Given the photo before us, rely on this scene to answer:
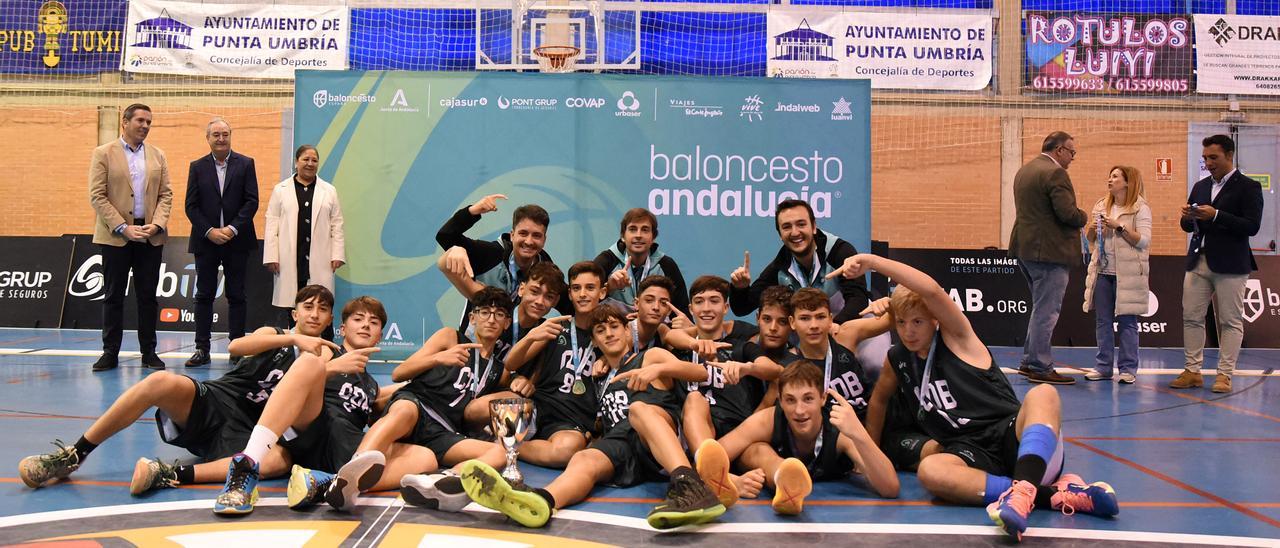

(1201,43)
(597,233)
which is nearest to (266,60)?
(597,233)

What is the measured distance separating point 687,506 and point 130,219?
5.55m

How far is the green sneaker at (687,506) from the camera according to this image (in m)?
3.09

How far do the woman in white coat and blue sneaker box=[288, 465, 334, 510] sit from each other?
404cm

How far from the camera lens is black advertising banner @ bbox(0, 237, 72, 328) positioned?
33.8ft

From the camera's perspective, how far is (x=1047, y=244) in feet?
23.4

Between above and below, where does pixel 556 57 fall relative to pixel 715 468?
above

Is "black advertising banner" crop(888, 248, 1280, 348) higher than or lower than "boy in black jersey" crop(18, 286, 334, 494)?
higher

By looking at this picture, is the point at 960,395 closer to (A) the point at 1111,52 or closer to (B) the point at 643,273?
(B) the point at 643,273

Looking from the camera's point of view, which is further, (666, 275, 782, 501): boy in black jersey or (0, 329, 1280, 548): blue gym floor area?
(666, 275, 782, 501): boy in black jersey

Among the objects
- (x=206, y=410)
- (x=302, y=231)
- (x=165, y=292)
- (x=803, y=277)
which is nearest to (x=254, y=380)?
(x=206, y=410)

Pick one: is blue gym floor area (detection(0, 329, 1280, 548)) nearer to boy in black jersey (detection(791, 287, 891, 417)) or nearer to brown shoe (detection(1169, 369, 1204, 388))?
boy in black jersey (detection(791, 287, 891, 417))

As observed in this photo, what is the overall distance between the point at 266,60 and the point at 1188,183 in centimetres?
1298

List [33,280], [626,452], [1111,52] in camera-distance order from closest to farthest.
A: 1. [626,452]
2. [33,280]
3. [1111,52]

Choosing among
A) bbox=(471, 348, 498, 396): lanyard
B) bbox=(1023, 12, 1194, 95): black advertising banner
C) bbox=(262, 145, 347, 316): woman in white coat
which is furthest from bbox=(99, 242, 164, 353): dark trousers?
bbox=(1023, 12, 1194, 95): black advertising banner
